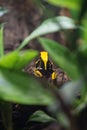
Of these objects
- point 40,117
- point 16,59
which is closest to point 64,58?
point 16,59

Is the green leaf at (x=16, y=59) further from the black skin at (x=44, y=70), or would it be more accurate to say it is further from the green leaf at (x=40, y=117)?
the black skin at (x=44, y=70)

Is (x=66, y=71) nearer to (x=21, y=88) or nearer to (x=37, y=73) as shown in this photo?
(x=21, y=88)

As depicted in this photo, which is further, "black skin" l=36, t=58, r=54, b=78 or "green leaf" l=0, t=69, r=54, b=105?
"black skin" l=36, t=58, r=54, b=78

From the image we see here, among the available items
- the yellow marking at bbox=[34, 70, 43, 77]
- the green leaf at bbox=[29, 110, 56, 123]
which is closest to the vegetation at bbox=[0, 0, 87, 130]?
the green leaf at bbox=[29, 110, 56, 123]

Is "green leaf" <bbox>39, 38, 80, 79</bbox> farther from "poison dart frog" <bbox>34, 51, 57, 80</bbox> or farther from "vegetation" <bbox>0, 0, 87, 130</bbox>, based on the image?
"poison dart frog" <bbox>34, 51, 57, 80</bbox>

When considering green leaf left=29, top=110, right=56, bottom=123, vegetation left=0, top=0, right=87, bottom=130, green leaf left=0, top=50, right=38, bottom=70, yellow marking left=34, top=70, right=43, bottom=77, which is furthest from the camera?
yellow marking left=34, top=70, right=43, bottom=77

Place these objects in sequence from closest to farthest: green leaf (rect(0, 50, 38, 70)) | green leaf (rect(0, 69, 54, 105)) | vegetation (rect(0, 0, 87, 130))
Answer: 1. vegetation (rect(0, 0, 87, 130))
2. green leaf (rect(0, 69, 54, 105))
3. green leaf (rect(0, 50, 38, 70))

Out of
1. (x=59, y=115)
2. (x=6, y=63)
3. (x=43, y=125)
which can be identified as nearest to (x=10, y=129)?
(x=43, y=125)
